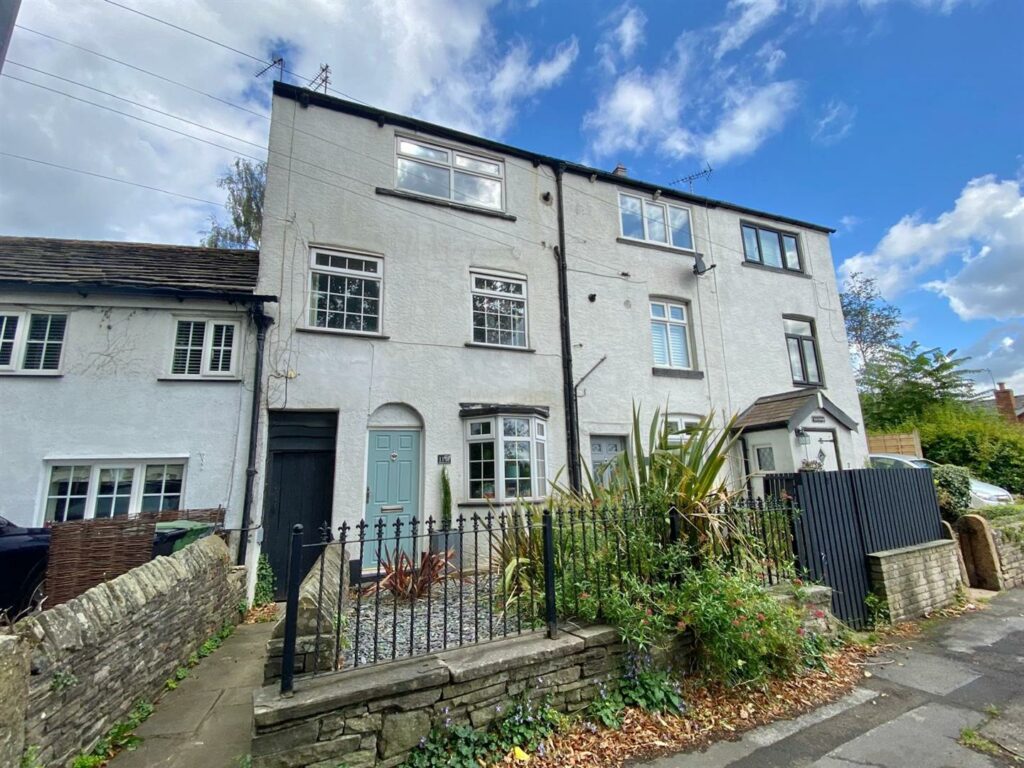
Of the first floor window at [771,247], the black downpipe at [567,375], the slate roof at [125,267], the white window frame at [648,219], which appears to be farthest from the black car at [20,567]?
the first floor window at [771,247]

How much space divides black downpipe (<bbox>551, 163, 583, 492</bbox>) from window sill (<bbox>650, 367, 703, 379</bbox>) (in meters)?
2.34

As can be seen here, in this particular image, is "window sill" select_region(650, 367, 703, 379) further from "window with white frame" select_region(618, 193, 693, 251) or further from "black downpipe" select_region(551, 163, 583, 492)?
"window with white frame" select_region(618, 193, 693, 251)

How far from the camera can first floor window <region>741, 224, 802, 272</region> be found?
14.0m

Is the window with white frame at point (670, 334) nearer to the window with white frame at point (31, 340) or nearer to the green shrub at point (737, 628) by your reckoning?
the green shrub at point (737, 628)

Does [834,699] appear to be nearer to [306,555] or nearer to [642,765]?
[642,765]

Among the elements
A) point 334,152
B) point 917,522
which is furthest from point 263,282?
point 917,522

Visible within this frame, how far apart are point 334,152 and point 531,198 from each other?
434 centimetres

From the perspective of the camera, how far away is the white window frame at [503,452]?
9.03 m

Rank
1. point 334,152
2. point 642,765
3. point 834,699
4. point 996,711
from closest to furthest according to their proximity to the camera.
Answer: point 642,765 → point 996,711 → point 834,699 → point 334,152

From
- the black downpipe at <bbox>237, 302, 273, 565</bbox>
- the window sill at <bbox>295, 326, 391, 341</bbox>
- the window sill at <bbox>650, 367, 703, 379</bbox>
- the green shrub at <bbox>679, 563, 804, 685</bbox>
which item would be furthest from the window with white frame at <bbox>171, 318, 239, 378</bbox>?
the window sill at <bbox>650, 367, 703, 379</bbox>

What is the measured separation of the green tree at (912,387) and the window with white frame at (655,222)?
1237cm

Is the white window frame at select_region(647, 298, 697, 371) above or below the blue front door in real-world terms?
above

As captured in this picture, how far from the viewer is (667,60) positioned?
31.9 ft

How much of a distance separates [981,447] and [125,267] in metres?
20.9
